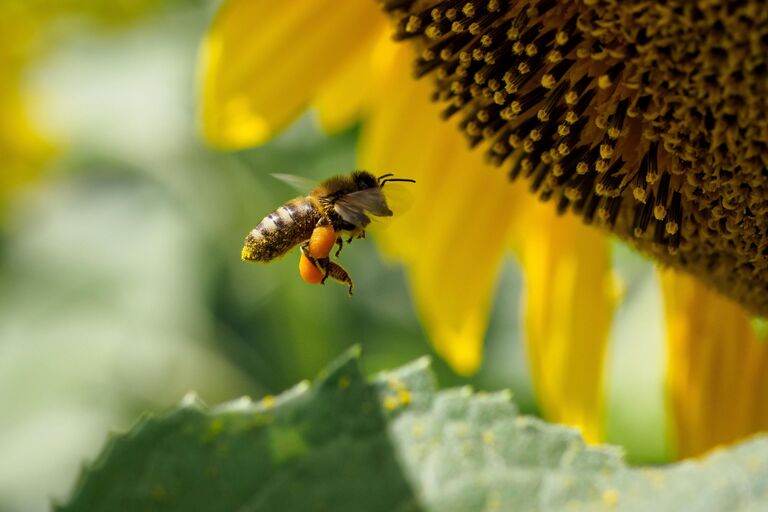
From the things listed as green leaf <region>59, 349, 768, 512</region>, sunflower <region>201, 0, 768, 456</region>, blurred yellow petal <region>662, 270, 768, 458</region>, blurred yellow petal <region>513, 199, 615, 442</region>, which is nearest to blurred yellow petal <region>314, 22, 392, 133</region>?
sunflower <region>201, 0, 768, 456</region>

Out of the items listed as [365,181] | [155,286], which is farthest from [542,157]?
[155,286]

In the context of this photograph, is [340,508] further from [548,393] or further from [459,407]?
[548,393]

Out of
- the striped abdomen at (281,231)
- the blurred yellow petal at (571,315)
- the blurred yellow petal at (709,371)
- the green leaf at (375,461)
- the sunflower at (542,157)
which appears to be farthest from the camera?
the blurred yellow petal at (571,315)

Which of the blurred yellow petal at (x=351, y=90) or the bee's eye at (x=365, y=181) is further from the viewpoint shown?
the blurred yellow petal at (x=351, y=90)

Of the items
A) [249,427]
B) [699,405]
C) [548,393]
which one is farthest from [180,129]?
[249,427]

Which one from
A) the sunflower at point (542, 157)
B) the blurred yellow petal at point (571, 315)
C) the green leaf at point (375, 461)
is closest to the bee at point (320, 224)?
the sunflower at point (542, 157)

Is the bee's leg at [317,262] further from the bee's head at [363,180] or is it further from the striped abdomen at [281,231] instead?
the bee's head at [363,180]
